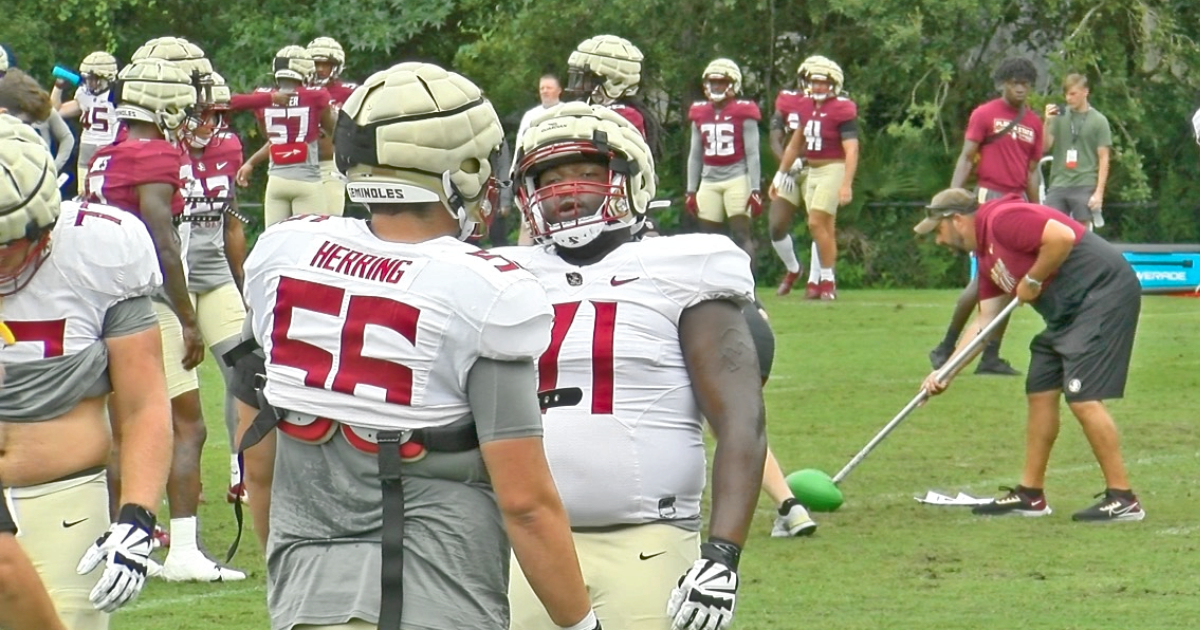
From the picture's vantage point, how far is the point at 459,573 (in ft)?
10.3

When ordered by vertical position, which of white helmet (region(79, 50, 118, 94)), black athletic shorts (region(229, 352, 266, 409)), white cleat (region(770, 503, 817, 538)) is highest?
black athletic shorts (region(229, 352, 266, 409))

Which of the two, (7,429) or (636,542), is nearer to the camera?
(636,542)

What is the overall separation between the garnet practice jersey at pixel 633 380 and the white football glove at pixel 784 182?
12.2 m

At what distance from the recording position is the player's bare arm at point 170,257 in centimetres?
732

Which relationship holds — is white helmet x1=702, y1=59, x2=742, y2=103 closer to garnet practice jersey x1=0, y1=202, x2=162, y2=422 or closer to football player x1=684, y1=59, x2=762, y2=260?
football player x1=684, y1=59, x2=762, y2=260

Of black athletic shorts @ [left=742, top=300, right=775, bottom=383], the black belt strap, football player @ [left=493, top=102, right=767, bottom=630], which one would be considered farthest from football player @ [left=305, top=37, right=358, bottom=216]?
the black belt strap

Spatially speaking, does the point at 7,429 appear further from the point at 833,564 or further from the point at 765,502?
the point at 765,502

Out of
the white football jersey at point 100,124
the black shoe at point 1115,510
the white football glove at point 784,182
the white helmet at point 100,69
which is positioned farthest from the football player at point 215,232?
the white football glove at point 784,182

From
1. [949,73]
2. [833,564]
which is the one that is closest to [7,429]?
[833,564]

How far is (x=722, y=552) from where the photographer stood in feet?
12.0

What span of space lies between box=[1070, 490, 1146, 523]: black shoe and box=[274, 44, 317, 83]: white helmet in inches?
342

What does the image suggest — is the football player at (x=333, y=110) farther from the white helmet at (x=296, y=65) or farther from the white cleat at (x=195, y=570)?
the white cleat at (x=195, y=570)

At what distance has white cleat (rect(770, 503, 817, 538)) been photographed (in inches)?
309

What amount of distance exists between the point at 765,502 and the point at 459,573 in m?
5.73
